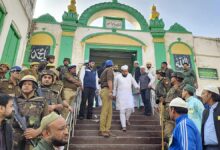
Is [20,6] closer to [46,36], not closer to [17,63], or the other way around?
[46,36]

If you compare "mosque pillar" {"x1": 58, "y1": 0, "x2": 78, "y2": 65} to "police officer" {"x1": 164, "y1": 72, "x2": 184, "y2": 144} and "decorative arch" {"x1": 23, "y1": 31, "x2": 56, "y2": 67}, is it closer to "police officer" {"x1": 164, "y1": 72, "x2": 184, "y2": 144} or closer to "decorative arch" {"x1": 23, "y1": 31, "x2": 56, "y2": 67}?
"decorative arch" {"x1": 23, "y1": 31, "x2": 56, "y2": 67}

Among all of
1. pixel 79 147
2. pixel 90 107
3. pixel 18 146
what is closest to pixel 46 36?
pixel 90 107

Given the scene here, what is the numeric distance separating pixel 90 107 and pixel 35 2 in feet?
23.3

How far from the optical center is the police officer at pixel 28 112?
8.27 ft

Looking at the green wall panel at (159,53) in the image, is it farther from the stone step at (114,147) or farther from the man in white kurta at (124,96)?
the stone step at (114,147)

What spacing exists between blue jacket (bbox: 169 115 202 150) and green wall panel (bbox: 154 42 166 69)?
7.12m

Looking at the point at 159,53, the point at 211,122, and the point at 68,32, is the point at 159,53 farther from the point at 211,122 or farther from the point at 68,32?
the point at 211,122

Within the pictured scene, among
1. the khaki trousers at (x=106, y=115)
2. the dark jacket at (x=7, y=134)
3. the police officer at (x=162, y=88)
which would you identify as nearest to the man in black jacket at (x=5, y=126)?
the dark jacket at (x=7, y=134)

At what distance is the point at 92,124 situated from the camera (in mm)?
5219

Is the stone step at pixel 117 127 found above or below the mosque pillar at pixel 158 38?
below

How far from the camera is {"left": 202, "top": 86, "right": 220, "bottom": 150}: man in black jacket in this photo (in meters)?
2.78

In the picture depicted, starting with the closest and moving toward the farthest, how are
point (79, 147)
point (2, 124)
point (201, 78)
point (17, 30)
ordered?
1. point (2, 124)
2. point (79, 147)
3. point (17, 30)
4. point (201, 78)

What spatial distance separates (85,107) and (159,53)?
17.4 ft

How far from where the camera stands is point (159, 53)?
9688 mm
